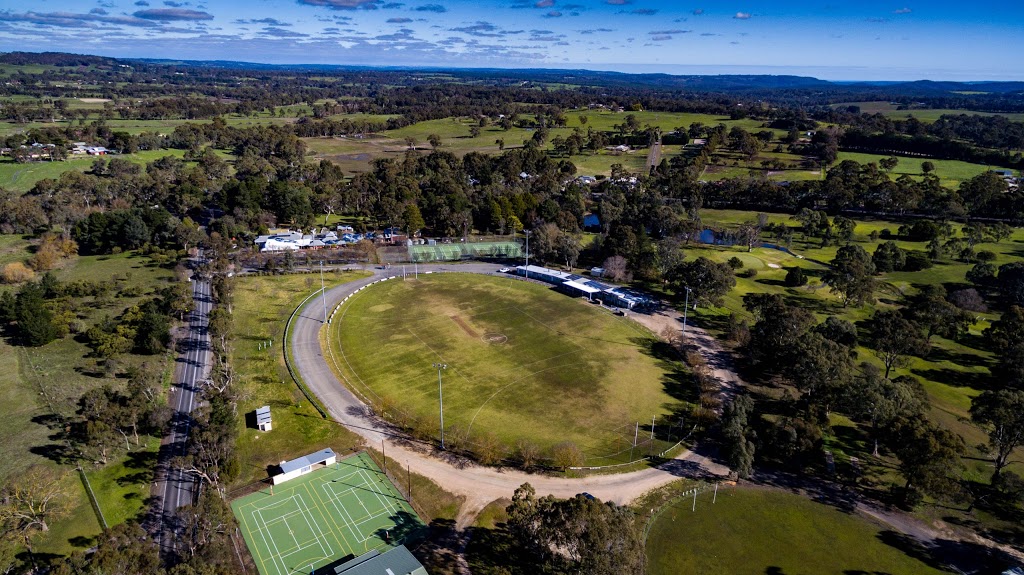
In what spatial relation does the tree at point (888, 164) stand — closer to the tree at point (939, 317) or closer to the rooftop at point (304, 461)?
the tree at point (939, 317)

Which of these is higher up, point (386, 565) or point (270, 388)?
point (386, 565)

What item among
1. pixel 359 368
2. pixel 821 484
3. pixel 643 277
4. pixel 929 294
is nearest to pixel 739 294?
pixel 643 277

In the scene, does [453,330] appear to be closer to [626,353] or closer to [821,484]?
[626,353]

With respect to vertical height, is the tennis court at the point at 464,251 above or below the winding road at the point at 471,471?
above

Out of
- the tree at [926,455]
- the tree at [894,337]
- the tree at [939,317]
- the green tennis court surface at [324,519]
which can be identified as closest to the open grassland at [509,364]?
the green tennis court surface at [324,519]

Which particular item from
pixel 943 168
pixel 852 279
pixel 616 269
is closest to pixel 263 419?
pixel 616 269

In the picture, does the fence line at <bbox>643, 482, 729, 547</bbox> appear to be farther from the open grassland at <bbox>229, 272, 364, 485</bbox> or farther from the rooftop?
the rooftop

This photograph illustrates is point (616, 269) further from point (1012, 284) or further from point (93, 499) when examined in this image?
point (93, 499)
